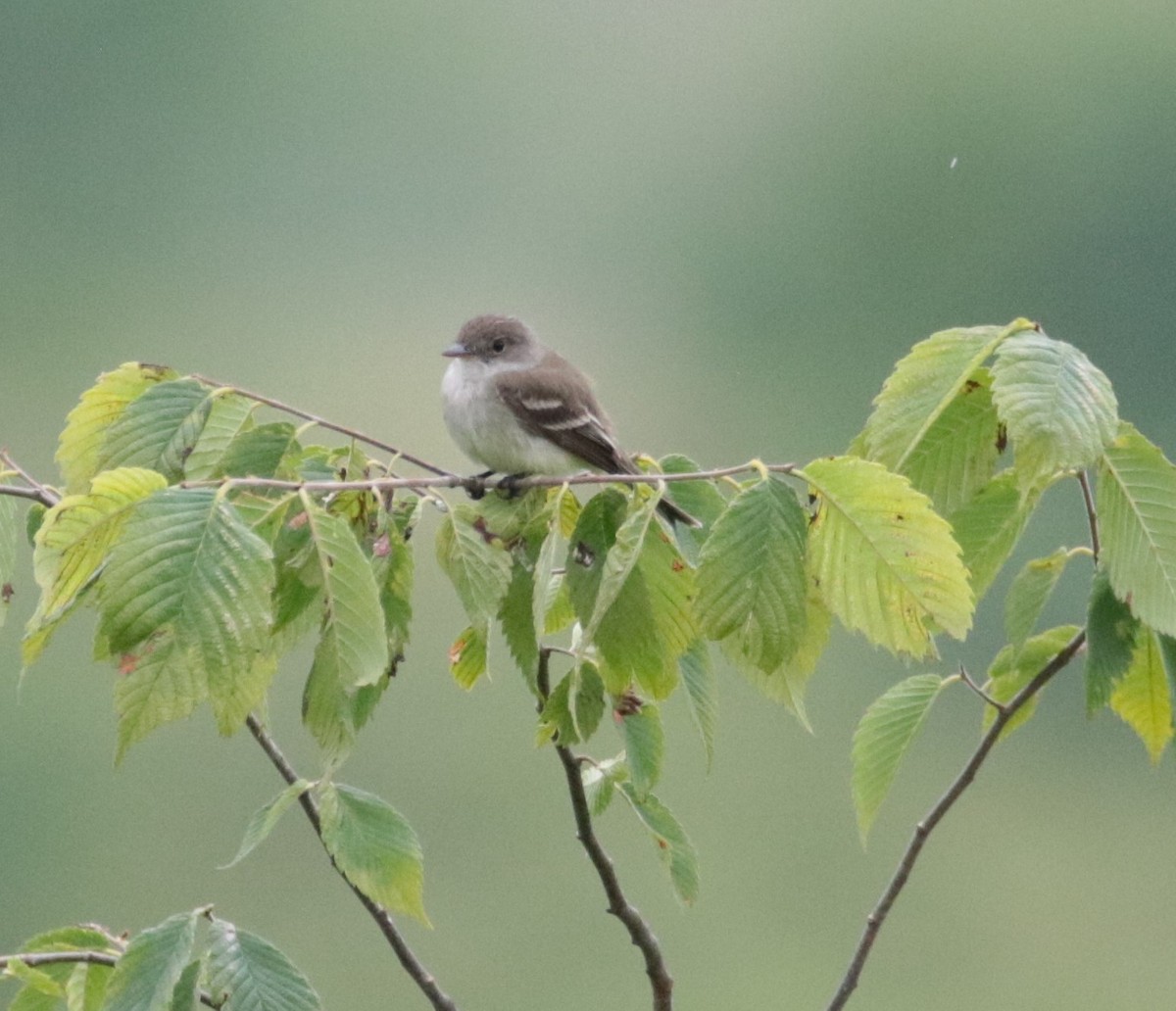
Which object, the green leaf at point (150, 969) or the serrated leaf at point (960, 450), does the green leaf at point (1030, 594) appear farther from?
the green leaf at point (150, 969)

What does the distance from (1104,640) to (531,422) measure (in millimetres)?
2071

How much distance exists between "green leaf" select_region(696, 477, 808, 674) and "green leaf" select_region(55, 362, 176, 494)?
817mm

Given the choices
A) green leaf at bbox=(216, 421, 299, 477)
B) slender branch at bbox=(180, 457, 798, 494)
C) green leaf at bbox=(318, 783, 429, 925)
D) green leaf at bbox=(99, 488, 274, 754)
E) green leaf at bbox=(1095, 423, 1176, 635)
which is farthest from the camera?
green leaf at bbox=(216, 421, 299, 477)

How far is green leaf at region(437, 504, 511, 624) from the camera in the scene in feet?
5.51

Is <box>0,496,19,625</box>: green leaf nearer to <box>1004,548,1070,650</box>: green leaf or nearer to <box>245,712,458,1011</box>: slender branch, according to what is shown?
<box>245,712,458,1011</box>: slender branch

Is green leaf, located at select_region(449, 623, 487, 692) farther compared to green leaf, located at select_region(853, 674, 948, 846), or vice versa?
green leaf, located at select_region(853, 674, 948, 846)

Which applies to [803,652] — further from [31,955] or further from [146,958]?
[31,955]

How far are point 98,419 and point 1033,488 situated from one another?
3.70ft

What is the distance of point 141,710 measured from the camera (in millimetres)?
1411

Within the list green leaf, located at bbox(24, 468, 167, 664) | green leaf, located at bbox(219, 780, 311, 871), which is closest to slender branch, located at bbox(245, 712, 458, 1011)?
green leaf, located at bbox(219, 780, 311, 871)

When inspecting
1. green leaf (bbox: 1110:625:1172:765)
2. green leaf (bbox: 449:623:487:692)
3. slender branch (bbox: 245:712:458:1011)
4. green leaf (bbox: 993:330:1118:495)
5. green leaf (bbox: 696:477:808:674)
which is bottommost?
slender branch (bbox: 245:712:458:1011)

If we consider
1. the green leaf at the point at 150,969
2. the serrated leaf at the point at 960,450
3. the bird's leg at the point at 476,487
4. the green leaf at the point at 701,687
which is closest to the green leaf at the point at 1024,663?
the serrated leaf at the point at 960,450

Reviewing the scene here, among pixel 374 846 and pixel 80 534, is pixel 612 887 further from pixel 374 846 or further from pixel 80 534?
pixel 80 534

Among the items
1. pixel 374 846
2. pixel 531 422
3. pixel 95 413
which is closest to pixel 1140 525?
pixel 374 846
